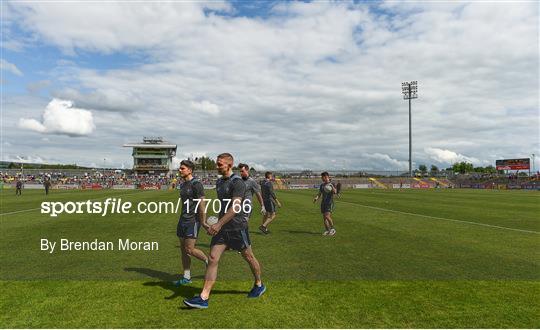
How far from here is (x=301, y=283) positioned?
22.2 ft

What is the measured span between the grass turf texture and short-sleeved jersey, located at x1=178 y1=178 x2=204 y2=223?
1.18 m

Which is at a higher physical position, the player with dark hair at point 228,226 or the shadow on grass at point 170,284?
the player with dark hair at point 228,226

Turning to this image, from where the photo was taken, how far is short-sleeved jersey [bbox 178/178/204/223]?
657 cm

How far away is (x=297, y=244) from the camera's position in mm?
10789

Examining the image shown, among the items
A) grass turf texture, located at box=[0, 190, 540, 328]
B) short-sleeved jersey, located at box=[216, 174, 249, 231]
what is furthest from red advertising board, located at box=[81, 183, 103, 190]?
short-sleeved jersey, located at box=[216, 174, 249, 231]

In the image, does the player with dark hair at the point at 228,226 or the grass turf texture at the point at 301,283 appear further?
the player with dark hair at the point at 228,226

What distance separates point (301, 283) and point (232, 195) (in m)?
2.20

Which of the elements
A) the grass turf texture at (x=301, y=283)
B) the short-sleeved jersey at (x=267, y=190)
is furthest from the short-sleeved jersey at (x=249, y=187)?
the short-sleeved jersey at (x=267, y=190)

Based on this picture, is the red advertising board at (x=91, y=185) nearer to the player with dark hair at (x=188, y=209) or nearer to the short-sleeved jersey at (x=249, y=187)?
the short-sleeved jersey at (x=249, y=187)

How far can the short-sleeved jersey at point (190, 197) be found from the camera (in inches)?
259

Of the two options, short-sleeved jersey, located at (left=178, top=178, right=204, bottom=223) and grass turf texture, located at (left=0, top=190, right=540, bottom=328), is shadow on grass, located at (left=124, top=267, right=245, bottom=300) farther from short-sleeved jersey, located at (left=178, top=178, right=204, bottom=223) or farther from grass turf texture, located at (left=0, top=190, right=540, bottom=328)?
short-sleeved jersey, located at (left=178, top=178, right=204, bottom=223)

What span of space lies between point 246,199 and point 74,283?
11.1 feet

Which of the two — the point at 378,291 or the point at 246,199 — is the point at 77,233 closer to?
the point at 246,199

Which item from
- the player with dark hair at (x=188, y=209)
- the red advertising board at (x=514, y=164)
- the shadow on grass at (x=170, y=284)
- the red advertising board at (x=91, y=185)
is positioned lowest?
the shadow on grass at (x=170, y=284)
